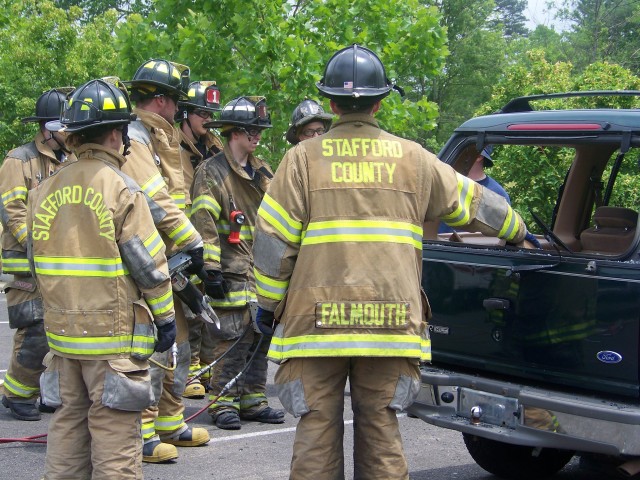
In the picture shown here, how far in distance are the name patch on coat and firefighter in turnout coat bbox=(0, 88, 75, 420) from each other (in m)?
3.29

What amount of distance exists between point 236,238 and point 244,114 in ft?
2.88

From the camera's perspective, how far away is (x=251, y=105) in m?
6.80

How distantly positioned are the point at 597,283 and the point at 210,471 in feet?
8.40

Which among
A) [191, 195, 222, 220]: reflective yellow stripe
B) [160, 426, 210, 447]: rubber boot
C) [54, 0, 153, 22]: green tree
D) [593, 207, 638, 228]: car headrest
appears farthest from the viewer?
[54, 0, 153, 22]: green tree

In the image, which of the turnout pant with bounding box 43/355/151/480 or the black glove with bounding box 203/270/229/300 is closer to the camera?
the turnout pant with bounding box 43/355/151/480

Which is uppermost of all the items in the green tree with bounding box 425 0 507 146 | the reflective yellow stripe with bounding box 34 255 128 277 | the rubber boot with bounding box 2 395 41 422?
the green tree with bounding box 425 0 507 146

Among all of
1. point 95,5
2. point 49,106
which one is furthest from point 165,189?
point 95,5

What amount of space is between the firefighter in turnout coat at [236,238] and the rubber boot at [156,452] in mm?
873

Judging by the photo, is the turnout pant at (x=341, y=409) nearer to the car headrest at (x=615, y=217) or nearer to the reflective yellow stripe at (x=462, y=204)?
the reflective yellow stripe at (x=462, y=204)

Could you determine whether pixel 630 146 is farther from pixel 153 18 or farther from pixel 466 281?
pixel 153 18

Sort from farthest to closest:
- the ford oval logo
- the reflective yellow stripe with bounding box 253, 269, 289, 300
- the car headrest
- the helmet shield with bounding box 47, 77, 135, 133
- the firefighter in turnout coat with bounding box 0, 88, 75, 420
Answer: the firefighter in turnout coat with bounding box 0, 88, 75, 420 < the car headrest < the helmet shield with bounding box 47, 77, 135, 133 < the ford oval logo < the reflective yellow stripe with bounding box 253, 269, 289, 300

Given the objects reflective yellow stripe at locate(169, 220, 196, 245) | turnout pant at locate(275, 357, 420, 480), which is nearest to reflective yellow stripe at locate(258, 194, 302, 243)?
turnout pant at locate(275, 357, 420, 480)

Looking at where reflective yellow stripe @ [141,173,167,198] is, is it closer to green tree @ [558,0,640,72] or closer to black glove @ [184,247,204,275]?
black glove @ [184,247,204,275]

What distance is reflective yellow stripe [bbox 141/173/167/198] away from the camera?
5.31 meters
